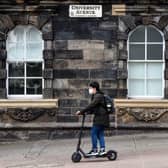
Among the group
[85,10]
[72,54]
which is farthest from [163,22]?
[72,54]

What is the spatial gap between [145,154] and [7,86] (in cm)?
513

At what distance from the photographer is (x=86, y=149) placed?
14852mm

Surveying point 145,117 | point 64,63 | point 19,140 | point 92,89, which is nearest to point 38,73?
point 64,63

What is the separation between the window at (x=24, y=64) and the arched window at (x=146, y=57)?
258 cm

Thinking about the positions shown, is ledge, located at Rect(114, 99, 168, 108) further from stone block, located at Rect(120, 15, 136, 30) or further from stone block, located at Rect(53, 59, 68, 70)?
stone block, located at Rect(120, 15, 136, 30)

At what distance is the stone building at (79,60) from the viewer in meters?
16.7

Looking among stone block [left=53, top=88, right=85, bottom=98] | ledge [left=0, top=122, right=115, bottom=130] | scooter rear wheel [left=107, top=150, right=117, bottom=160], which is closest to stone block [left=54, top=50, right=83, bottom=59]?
stone block [left=53, top=88, right=85, bottom=98]

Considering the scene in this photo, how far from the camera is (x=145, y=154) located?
13750mm

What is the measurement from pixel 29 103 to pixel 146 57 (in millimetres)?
3542

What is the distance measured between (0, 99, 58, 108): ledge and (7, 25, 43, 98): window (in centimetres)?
33

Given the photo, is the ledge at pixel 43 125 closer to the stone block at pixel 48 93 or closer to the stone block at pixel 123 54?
the stone block at pixel 48 93

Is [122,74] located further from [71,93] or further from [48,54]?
[48,54]

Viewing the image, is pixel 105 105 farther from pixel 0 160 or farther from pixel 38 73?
pixel 38 73

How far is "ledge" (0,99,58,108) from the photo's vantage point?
16703 mm
